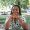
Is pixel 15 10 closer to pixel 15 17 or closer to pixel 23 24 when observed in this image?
pixel 15 17

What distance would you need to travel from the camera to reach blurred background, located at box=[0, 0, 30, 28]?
0.69 meters

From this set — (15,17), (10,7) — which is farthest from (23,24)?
(10,7)

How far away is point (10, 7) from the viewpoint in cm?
70

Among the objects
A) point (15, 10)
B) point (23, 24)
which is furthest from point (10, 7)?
point (23, 24)

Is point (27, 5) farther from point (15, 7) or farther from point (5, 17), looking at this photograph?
point (5, 17)

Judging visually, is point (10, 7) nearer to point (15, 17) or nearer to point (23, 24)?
point (15, 17)

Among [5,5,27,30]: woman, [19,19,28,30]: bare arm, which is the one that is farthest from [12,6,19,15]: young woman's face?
[19,19,28,30]: bare arm

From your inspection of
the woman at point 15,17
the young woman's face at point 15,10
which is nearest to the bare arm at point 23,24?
the woman at point 15,17

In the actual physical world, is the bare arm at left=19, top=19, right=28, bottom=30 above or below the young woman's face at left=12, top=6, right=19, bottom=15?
below

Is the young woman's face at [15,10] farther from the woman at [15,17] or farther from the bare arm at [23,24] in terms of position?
the bare arm at [23,24]

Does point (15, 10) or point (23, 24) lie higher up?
point (15, 10)

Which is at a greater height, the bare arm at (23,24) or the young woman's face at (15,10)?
the young woman's face at (15,10)

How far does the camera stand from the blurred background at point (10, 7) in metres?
0.69

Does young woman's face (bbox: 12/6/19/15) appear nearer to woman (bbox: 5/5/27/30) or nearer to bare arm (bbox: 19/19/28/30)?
woman (bbox: 5/5/27/30)
